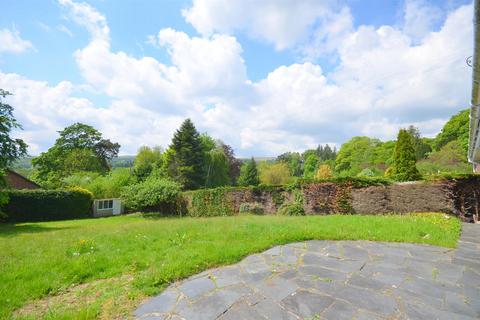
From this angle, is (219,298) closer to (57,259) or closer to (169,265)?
(169,265)

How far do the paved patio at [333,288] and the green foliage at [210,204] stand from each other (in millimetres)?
12273

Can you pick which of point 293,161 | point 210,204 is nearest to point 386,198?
point 210,204

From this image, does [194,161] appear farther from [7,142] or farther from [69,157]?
[7,142]

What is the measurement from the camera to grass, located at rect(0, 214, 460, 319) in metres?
3.06

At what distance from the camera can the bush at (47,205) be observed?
693 inches

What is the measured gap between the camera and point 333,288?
10.8 feet

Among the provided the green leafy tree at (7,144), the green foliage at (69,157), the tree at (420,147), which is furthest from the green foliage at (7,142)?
the tree at (420,147)

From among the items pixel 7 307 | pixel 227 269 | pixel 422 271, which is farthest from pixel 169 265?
pixel 422 271

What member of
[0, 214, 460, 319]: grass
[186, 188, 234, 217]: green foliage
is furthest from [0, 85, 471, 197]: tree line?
[0, 214, 460, 319]: grass

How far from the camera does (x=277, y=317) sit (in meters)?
2.67

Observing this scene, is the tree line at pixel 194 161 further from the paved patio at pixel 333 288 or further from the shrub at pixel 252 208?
the paved patio at pixel 333 288

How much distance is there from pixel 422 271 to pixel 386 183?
24.5ft

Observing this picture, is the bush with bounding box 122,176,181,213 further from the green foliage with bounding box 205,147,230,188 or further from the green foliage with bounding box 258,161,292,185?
the green foliage with bounding box 258,161,292,185

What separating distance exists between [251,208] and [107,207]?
16.2 metres
